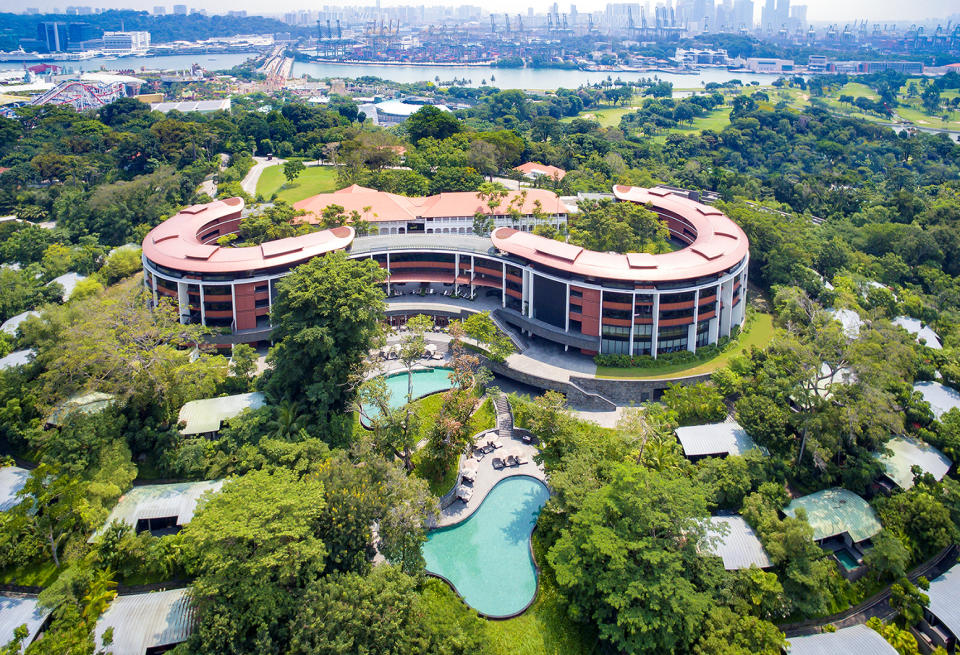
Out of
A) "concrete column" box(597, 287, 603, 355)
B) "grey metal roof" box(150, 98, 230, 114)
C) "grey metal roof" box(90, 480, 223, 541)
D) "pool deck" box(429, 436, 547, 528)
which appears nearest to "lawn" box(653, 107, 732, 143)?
"concrete column" box(597, 287, 603, 355)

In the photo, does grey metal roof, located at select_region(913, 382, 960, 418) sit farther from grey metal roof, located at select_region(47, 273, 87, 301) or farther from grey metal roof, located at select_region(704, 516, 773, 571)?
grey metal roof, located at select_region(47, 273, 87, 301)

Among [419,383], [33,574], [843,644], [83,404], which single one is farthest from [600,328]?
[33,574]

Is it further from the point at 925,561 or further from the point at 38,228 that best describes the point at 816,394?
the point at 38,228

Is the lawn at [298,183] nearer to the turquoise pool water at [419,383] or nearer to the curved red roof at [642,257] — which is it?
the curved red roof at [642,257]

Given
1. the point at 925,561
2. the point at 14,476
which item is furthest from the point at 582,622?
the point at 14,476

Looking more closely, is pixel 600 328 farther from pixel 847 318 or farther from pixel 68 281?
pixel 68 281

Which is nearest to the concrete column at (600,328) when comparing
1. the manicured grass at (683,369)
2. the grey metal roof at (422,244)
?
the manicured grass at (683,369)

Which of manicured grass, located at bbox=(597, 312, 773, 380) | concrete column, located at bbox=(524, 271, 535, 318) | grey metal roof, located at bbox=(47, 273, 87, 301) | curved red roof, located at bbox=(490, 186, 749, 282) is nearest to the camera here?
manicured grass, located at bbox=(597, 312, 773, 380)
